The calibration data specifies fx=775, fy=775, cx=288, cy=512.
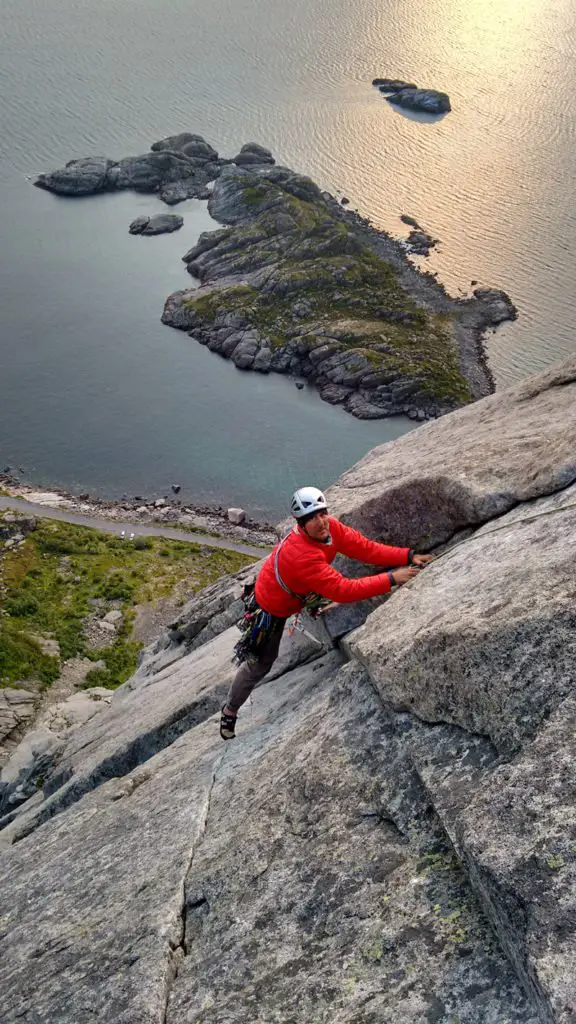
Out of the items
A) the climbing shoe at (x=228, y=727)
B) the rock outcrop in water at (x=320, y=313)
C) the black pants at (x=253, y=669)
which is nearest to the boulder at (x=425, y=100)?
the rock outcrop in water at (x=320, y=313)

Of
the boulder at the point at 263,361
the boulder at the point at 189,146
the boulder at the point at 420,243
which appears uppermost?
the boulder at the point at 189,146

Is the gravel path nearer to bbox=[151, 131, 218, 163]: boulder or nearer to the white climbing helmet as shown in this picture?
the white climbing helmet

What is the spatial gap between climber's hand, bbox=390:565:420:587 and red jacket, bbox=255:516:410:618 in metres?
0.24

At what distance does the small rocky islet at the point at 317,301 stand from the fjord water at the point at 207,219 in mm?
3408

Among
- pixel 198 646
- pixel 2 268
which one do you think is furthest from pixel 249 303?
pixel 198 646

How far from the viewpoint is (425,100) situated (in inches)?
6919

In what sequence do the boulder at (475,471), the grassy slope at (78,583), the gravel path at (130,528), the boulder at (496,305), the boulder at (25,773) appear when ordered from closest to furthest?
1. the boulder at (475,471)
2. the boulder at (25,773)
3. the grassy slope at (78,583)
4. the gravel path at (130,528)
5. the boulder at (496,305)

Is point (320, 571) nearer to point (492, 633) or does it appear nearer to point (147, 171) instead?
point (492, 633)

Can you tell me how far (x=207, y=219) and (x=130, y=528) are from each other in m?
81.3

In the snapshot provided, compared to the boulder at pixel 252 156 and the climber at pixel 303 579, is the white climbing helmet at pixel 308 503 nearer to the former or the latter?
the climber at pixel 303 579

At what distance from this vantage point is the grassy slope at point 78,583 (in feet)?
181

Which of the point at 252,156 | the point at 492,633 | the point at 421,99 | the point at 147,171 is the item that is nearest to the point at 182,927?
the point at 492,633

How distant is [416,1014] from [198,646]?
18.9 m

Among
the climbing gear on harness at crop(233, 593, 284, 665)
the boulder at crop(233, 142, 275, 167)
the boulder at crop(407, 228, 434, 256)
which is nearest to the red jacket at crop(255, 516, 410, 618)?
the climbing gear on harness at crop(233, 593, 284, 665)
